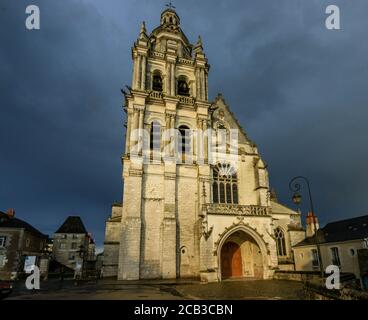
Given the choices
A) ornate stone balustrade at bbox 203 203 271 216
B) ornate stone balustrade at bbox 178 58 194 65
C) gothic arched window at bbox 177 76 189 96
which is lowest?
ornate stone balustrade at bbox 203 203 271 216

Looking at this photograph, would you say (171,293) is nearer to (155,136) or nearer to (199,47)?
(155,136)

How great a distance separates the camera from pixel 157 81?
2556 centimetres

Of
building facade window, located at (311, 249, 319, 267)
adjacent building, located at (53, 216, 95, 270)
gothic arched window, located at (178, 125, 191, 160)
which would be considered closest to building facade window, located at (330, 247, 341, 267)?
building facade window, located at (311, 249, 319, 267)

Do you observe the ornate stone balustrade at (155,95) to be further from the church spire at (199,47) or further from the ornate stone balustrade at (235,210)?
the ornate stone balustrade at (235,210)

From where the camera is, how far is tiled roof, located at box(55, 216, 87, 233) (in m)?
41.8

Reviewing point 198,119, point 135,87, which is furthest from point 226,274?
point 135,87

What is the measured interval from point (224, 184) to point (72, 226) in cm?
3231

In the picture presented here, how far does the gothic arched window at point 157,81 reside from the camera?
82.6 ft

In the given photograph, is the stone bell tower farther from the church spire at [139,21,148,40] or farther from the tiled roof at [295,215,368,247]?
the tiled roof at [295,215,368,247]

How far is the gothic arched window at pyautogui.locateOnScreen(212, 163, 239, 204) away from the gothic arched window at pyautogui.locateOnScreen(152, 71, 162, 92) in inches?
398

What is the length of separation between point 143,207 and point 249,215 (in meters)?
8.21

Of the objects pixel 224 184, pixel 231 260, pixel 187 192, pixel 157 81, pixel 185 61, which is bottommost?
pixel 231 260

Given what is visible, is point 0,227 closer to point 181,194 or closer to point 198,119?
point 181,194

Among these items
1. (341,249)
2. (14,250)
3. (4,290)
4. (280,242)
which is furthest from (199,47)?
(14,250)
